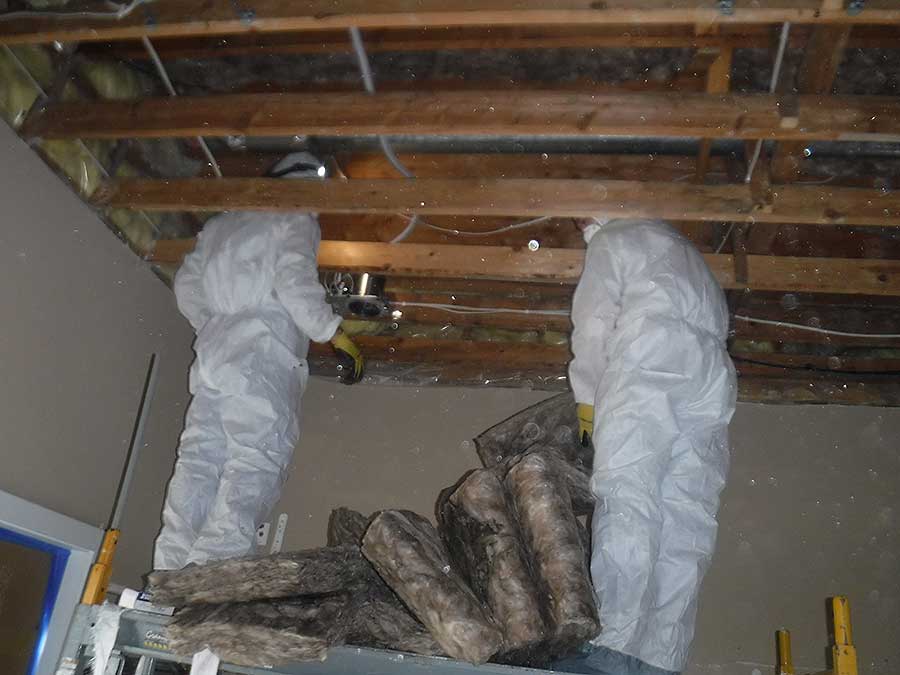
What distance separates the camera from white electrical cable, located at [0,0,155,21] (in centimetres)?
209

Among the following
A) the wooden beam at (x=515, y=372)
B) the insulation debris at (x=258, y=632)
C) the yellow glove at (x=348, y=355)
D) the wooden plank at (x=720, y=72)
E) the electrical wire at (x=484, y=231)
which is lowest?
the insulation debris at (x=258, y=632)

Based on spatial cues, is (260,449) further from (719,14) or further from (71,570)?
(719,14)

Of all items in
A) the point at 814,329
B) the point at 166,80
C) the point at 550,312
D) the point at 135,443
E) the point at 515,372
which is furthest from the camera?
the point at 515,372

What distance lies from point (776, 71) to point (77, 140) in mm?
2257

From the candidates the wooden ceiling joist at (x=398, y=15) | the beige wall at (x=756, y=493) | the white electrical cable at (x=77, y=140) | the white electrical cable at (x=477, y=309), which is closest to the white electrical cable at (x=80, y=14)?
the wooden ceiling joist at (x=398, y=15)

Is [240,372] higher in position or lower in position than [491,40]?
lower

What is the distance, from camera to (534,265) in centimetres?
287

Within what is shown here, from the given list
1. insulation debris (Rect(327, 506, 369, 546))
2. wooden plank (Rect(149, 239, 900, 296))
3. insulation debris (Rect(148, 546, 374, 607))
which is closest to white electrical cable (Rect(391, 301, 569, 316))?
wooden plank (Rect(149, 239, 900, 296))

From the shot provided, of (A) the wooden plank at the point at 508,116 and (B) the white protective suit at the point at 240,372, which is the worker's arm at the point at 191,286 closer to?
(B) the white protective suit at the point at 240,372

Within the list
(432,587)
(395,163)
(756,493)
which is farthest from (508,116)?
(756,493)

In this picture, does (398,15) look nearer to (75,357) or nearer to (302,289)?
(302,289)

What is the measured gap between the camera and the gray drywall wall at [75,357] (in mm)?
2399

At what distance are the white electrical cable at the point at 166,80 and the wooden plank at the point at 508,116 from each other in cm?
12

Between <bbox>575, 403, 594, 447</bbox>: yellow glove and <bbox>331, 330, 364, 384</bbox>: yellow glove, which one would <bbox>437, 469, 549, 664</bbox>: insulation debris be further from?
<bbox>331, 330, 364, 384</bbox>: yellow glove
